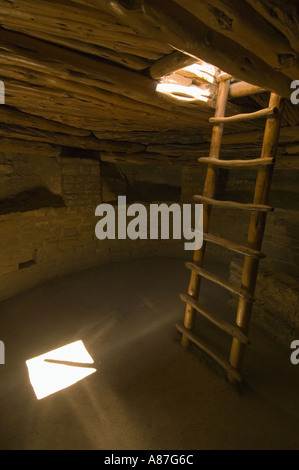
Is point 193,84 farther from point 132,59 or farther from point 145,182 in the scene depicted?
point 145,182

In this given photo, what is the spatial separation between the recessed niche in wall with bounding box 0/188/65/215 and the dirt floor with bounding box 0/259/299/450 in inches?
64.0

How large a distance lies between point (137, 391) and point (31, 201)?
142 inches

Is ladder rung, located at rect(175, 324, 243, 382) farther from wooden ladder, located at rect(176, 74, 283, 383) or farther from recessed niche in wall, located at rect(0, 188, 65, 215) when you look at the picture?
recessed niche in wall, located at rect(0, 188, 65, 215)

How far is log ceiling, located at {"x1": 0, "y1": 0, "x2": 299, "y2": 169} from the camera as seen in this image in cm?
116

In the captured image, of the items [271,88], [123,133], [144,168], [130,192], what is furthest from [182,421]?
[144,168]

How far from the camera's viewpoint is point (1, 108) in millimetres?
2986

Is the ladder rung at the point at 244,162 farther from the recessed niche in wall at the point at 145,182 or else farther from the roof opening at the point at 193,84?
the recessed niche in wall at the point at 145,182

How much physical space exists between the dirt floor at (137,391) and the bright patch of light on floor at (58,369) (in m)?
0.08

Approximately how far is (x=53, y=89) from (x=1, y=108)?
1.03 metres

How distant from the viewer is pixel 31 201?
182 inches

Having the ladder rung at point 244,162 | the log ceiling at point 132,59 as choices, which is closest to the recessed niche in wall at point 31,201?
the log ceiling at point 132,59

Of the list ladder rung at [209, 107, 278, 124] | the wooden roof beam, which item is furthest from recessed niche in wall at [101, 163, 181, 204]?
the wooden roof beam

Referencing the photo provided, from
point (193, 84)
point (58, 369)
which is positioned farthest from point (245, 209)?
point (58, 369)

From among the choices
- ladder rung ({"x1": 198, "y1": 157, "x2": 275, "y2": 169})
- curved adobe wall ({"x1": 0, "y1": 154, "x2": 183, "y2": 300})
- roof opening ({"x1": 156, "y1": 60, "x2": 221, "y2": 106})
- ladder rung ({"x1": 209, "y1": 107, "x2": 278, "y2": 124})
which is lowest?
curved adobe wall ({"x1": 0, "y1": 154, "x2": 183, "y2": 300})
